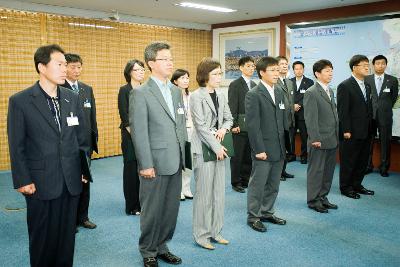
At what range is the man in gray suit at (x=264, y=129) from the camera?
141 inches

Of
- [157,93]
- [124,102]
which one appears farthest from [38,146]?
[124,102]

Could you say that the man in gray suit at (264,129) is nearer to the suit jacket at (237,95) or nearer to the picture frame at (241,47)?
the suit jacket at (237,95)

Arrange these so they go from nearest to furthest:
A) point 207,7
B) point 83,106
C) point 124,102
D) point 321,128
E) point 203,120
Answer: point 203,120 → point 83,106 → point 124,102 → point 321,128 → point 207,7

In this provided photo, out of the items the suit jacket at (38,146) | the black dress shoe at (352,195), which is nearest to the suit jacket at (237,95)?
the black dress shoe at (352,195)

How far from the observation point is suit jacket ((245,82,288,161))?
3.57 m

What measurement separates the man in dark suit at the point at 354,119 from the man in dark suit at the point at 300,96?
2.19 metres

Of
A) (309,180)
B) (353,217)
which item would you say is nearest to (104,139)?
(309,180)

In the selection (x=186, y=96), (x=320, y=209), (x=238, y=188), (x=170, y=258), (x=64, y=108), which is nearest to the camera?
(x=64, y=108)

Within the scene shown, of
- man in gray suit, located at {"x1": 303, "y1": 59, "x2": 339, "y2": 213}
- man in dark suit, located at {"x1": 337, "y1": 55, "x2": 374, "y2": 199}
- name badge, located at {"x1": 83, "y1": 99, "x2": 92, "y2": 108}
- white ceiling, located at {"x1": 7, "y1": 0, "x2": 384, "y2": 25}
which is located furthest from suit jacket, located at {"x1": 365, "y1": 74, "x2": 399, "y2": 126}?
name badge, located at {"x1": 83, "y1": 99, "x2": 92, "y2": 108}

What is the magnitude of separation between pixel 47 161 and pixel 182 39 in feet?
23.2

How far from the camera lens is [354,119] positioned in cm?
480

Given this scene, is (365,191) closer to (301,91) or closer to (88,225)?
(301,91)

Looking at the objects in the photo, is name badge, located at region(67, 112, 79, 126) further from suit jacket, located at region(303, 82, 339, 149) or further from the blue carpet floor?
suit jacket, located at region(303, 82, 339, 149)

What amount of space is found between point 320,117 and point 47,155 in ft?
9.92
